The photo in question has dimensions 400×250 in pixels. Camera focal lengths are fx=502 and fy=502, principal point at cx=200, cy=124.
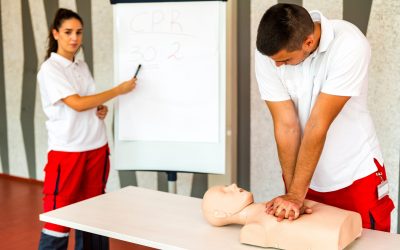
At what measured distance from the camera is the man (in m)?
1.51

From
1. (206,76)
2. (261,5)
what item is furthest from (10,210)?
(261,5)

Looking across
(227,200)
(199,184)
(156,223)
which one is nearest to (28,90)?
(199,184)

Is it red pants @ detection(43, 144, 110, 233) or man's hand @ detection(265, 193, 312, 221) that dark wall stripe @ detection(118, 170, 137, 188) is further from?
man's hand @ detection(265, 193, 312, 221)

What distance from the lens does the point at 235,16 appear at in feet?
10.6

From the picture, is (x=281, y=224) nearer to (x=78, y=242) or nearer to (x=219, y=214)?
A: (x=219, y=214)

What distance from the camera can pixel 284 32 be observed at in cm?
142

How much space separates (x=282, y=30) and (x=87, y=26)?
2775 mm

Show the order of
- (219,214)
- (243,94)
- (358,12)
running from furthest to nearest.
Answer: (243,94), (358,12), (219,214)

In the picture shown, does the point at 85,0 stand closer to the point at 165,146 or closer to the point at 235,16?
the point at 235,16

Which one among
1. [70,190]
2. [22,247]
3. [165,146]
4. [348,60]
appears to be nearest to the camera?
[348,60]

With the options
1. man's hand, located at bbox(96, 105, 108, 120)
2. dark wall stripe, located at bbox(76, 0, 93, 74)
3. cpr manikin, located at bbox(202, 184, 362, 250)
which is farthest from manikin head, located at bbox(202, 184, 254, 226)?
dark wall stripe, located at bbox(76, 0, 93, 74)

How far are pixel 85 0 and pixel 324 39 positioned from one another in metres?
2.73

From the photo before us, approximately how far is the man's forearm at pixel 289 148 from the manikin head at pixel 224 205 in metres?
0.23

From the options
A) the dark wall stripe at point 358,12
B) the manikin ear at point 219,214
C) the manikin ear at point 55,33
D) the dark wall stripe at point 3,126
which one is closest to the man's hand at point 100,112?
the manikin ear at point 55,33
